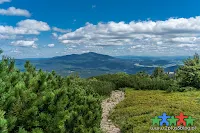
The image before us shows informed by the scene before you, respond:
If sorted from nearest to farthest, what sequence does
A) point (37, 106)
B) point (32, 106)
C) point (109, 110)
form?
point (32, 106) < point (37, 106) < point (109, 110)

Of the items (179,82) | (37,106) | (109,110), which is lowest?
(109,110)

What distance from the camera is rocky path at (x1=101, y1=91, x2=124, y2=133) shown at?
12766 mm

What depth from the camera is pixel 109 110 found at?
17438 mm

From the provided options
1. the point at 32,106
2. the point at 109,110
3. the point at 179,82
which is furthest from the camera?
the point at 179,82

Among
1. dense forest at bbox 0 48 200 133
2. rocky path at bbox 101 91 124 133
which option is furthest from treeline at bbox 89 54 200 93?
dense forest at bbox 0 48 200 133

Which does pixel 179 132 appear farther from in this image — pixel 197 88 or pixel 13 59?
pixel 197 88

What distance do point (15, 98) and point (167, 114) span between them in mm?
10478

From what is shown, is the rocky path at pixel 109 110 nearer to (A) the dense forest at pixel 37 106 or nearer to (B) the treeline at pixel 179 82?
(B) the treeline at pixel 179 82

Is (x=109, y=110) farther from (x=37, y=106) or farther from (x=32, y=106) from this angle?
(x=32, y=106)

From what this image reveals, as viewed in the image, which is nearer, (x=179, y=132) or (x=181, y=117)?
(x=179, y=132)

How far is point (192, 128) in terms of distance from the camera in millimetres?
10812

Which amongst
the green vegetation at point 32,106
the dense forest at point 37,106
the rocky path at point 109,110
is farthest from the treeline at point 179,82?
the green vegetation at point 32,106

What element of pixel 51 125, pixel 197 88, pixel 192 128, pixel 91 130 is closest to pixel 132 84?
pixel 197 88

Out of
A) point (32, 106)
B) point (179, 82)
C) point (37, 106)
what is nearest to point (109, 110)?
point (179, 82)
